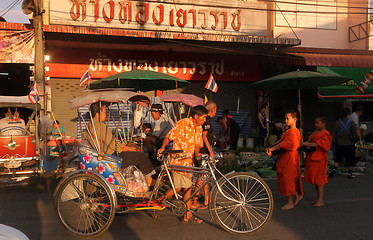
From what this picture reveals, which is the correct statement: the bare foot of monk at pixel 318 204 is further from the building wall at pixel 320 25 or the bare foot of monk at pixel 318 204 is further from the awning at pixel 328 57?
the building wall at pixel 320 25

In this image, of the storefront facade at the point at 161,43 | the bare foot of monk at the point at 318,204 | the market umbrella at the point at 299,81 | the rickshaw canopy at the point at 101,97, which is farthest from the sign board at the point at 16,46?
the bare foot of monk at the point at 318,204

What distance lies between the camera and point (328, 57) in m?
14.6

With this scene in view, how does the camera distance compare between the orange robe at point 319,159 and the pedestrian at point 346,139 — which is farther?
the pedestrian at point 346,139

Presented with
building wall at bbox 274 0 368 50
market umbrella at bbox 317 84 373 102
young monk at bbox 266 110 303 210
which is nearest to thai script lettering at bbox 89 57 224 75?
building wall at bbox 274 0 368 50

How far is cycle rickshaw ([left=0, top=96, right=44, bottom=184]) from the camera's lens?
7566mm

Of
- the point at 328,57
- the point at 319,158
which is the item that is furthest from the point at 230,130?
the point at 319,158

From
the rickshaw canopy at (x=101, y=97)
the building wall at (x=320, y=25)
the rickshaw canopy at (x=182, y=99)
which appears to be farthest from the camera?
the building wall at (x=320, y=25)

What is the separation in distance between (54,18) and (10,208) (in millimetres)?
8176

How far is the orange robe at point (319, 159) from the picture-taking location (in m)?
6.43

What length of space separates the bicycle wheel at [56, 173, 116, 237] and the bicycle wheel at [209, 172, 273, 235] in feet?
4.42

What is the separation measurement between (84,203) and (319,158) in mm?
3949

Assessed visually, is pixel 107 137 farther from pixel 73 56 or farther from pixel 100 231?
pixel 73 56

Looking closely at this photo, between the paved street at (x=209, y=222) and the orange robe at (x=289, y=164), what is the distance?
1.29 ft

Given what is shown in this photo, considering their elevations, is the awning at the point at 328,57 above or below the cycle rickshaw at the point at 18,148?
above
